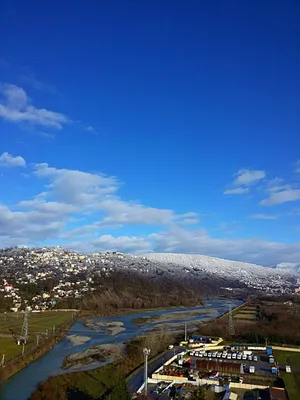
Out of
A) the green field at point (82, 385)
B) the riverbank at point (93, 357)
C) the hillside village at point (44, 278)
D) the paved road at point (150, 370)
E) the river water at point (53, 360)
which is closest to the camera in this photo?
the green field at point (82, 385)

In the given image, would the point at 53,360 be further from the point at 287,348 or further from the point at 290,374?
the point at 287,348

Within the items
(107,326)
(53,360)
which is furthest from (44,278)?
(53,360)

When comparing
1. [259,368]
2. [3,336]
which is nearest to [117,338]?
[3,336]

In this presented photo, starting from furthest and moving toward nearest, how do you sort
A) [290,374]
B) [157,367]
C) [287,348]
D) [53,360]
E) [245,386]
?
[287,348]
[53,360]
[157,367]
[290,374]
[245,386]

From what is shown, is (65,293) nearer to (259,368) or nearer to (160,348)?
(160,348)

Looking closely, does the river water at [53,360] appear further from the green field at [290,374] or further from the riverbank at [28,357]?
the green field at [290,374]

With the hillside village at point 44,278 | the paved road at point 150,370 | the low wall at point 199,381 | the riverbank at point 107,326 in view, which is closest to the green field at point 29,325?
the riverbank at point 107,326

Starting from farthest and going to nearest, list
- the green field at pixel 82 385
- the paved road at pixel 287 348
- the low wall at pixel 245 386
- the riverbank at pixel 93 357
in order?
the paved road at pixel 287 348 < the riverbank at pixel 93 357 < the low wall at pixel 245 386 < the green field at pixel 82 385
